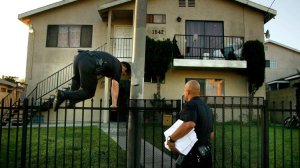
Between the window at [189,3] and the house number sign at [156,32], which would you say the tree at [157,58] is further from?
the window at [189,3]

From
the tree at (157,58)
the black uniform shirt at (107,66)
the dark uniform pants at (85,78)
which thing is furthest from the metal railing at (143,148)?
the tree at (157,58)

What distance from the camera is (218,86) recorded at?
17312 millimetres

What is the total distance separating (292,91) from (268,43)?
782 centimetres

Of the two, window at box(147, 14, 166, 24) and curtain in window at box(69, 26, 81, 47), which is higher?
window at box(147, 14, 166, 24)

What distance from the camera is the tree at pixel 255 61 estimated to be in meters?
16.3

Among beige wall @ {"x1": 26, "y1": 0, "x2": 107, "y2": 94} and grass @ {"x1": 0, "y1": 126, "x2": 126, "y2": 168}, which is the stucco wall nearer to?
beige wall @ {"x1": 26, "y1": 0, "x2": 107, "y2": 94}

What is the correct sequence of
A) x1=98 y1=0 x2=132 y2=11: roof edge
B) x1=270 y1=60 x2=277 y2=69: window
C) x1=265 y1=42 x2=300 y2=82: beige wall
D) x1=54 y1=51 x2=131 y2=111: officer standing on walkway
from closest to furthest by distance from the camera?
x1=54 y1=51 x2=131 y2=111: officer standing on walkway → x1=98 y1=0 x2=132 y2=11: roof edge → x1=265 y1=42 x2=300 y2=82: beige wall → x1=270 y1=60 x2=277 y2=69: window

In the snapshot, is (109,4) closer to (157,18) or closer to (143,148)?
(157,18)

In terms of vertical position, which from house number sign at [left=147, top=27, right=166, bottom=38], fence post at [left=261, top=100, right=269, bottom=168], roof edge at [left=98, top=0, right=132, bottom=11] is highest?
roof edge at [left=98, top=0, right=132, bottom=11]

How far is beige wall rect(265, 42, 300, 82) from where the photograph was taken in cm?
2702

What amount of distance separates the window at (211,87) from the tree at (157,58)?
192 cm

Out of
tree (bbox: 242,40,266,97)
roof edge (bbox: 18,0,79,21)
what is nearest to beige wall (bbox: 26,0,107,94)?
roof edge (bbox: 18,0,79,21)

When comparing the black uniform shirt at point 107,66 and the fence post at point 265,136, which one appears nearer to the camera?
the black uniform shirt at point 107,66

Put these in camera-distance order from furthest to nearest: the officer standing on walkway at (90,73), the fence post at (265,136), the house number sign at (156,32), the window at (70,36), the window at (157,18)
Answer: the window at (70,36), the window at (157,18), the house number sign at (156,32), the fence post at (265,136), the officer standing on walkway at (90,73)
